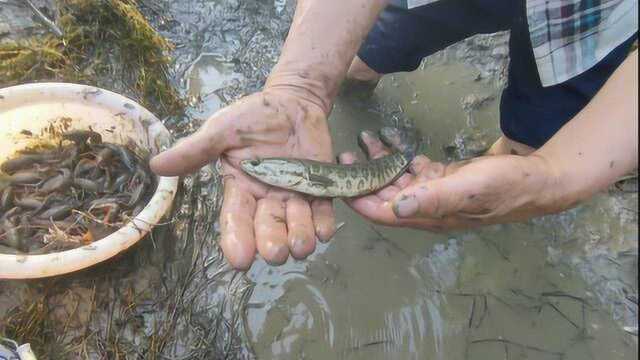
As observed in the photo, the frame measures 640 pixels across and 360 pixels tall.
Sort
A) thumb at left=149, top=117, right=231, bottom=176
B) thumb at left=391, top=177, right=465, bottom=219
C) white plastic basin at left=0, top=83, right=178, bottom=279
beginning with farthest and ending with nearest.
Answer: white plastic basin at left=0, top=83, right=178, bottom=279 < thumb at left=149, top=117, right=231, bottom=176 < thumb at left=391, top=177, right=465, bottom=219

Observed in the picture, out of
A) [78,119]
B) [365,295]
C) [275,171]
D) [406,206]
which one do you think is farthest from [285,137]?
[78,119]

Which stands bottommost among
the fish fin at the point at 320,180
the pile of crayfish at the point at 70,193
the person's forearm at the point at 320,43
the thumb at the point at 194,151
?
the pile of crayfish at the point at 70,193

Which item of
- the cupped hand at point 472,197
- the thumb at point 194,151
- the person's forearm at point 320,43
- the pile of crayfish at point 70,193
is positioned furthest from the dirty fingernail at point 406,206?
the pile of crayfish at point 70,193

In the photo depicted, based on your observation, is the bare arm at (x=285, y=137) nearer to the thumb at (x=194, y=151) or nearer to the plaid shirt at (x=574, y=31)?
the thumb at (x=194, y=151)

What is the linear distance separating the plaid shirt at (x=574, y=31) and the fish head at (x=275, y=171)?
1.53 meters

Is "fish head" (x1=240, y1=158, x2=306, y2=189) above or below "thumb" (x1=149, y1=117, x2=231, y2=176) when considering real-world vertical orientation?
below

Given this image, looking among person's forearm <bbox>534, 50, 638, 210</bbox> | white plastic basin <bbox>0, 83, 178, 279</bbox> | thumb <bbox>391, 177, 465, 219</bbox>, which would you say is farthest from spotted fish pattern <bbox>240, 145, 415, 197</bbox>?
white plastic basin <bbox>0, 83, 178, 279</bbox>

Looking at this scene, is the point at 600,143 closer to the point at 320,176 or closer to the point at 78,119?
the point at 320,176

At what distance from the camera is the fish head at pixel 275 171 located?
260cm

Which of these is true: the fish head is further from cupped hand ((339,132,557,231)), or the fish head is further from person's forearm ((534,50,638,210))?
person's forearm ((534,50,638,210))

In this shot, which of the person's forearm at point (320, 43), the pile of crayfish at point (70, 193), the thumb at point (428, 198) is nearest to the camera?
the thumb at point (428, 198)

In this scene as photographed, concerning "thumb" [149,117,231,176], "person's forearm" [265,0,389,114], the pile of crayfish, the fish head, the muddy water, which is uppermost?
"person's forearm" [265,0,389,114]

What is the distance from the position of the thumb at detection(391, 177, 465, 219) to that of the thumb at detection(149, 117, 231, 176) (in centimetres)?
96

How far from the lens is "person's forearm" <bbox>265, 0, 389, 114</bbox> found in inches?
121
